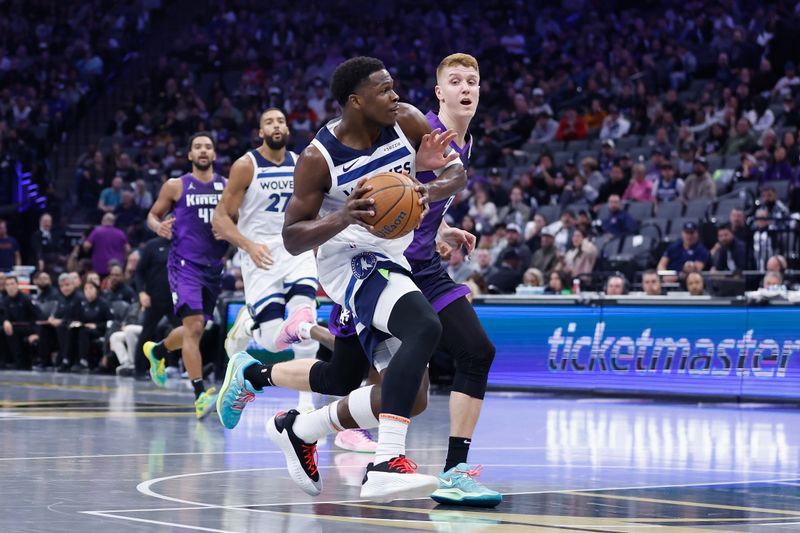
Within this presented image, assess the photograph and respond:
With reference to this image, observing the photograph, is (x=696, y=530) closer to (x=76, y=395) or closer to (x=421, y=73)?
(x=76, y=395)

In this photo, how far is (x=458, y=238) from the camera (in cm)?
739

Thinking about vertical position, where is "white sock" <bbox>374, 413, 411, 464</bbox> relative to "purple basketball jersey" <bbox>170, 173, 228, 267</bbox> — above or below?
below

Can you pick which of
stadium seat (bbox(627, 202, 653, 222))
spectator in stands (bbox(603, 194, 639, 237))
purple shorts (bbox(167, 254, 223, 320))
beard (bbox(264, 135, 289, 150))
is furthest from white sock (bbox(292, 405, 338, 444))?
stadium seat (bbox(627, 202, 653, 222))

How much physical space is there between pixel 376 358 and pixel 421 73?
22215mm

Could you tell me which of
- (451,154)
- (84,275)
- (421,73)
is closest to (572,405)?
(451,154)

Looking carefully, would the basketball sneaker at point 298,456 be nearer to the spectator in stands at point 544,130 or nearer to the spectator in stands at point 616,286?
the spectator in stands at point 616,286

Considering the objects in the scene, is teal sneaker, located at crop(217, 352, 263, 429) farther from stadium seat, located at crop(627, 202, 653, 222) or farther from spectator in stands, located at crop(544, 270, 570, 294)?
stadium seat, located at crop(627, 202, 653, 222)

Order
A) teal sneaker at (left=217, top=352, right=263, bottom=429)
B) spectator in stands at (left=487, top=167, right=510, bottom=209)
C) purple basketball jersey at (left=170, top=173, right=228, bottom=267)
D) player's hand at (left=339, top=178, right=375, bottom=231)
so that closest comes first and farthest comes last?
1. player's hand at (left=339, top=178, right=375, bottom=231)
2. teal sneaker at (left=217, top=352, right=263, bottom=429)
3. purple basketball jersey at (left=170, top=173, right=228, bottom=267)
4. spectator in stands at (left=487, top=167, right=510, bottom=209)

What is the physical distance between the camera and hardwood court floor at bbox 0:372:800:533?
5602 mm

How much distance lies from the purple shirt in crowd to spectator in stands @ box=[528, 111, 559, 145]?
7.53 meters

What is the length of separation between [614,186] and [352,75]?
14302 mm

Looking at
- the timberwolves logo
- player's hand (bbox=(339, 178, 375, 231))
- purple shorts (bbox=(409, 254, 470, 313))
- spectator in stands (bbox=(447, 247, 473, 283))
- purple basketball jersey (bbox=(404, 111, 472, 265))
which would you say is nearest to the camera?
player's hand (bbox=(339, 178, 375, 231))

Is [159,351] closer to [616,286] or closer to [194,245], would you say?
[194,245]

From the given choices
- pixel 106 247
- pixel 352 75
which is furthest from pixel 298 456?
pixel 106 247
